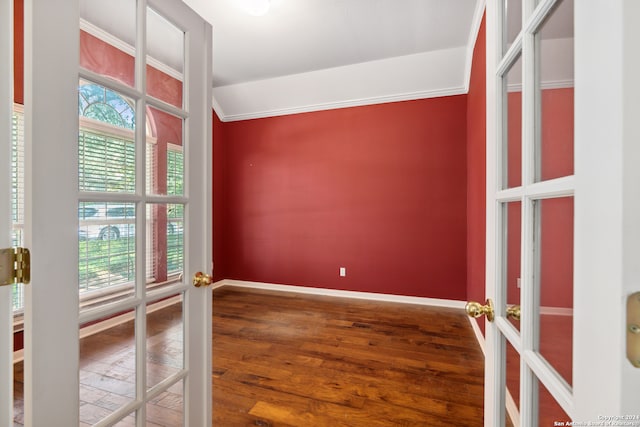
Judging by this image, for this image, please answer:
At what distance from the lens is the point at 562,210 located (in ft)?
1.71

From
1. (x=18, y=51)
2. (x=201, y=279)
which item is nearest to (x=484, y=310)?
(x=201, y=279)

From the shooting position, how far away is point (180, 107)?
108 cm

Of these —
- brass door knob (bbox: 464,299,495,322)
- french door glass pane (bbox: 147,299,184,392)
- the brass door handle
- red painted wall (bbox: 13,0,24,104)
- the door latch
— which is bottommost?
french door glass pane (bbox: 147,299,184,392)

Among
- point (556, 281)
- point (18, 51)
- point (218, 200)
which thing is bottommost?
point (556, 281)

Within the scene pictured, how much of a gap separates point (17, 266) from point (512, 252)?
122 cm

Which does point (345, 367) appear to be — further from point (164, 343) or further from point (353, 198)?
point (353, 198)

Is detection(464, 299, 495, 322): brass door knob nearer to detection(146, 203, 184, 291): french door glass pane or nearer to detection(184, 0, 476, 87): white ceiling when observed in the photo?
detection(146, 203, 184, 291): french door glass pane

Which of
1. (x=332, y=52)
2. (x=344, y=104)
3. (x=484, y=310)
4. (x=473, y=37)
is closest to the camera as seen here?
(x=484, y=310)

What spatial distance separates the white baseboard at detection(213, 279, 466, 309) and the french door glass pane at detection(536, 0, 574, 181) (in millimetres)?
3133

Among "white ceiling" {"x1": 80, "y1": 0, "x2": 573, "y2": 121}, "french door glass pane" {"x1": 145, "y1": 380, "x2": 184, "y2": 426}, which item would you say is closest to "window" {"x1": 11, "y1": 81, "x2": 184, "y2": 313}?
"white ceiling" {"x1": 80, "y1": 0, "x2": 573, "y2": 121}

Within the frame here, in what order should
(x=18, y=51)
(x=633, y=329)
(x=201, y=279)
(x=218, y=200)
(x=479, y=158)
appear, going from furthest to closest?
(x=218, y=200) → (x=479, y=158) → (x=18, y=51) → (x=201, y=279) → (x=633, y=329)

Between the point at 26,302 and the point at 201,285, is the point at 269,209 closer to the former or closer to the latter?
the point at 201,285

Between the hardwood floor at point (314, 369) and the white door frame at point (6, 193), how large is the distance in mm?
143

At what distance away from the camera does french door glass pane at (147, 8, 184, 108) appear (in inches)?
37.8
